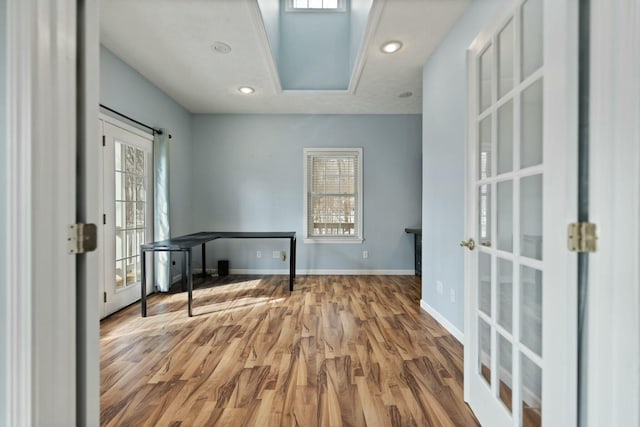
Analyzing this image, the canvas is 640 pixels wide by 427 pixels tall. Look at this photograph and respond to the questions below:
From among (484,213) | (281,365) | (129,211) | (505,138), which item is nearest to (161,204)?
(129,211)

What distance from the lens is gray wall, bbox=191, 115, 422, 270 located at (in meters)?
4.45

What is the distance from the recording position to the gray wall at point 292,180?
445 centimetres

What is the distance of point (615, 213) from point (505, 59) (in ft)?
2.71

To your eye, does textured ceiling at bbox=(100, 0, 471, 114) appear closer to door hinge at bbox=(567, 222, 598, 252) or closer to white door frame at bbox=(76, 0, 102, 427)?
white door frame at bbox=(76, 0, 102, 427)

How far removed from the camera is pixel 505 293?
121 cm

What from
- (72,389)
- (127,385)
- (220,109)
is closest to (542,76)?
(72,389)

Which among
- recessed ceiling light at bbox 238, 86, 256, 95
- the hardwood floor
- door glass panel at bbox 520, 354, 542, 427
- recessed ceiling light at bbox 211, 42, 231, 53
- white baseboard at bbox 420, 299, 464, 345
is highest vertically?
Answer: recessed ceiling light at bbox 238, 86, 256, 95

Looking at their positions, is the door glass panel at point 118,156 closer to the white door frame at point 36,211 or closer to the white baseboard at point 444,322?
the white door frame at point 36,211

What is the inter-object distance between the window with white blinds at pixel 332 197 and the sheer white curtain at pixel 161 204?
1.91 meters

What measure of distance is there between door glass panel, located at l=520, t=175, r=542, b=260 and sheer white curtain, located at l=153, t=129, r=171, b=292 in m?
3.54

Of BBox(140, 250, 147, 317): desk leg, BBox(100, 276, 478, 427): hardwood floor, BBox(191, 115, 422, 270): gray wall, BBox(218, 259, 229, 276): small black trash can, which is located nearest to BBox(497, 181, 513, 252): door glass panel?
BBox(100, 276, 478, 427): hardwood floor

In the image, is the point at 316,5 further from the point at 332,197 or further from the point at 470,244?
the point at 470,244

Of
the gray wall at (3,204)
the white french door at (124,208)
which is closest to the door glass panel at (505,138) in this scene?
the gray wall at (3,204)

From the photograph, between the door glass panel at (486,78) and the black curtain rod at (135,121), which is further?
the black curtain rod at (135,121)
